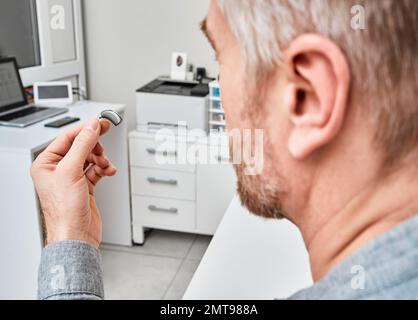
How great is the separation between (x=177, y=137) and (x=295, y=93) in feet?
6.21

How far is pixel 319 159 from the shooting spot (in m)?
0.48

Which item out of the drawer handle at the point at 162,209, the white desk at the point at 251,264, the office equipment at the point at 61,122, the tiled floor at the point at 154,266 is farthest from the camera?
the drawer handle at the point at 162,209

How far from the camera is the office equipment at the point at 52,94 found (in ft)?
7.36

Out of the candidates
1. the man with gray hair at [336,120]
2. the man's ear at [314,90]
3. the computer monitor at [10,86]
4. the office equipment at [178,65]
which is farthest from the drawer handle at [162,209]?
the man's ear at [314,90]

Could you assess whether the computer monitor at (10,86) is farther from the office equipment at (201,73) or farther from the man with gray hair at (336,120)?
the man with gray hair at (336,120)

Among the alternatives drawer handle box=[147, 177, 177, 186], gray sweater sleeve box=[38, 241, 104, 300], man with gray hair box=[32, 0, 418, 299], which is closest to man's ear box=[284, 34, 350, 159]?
man with gray hair box=[32, 0, 418, 299]

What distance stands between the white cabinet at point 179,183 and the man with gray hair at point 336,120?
177 cm

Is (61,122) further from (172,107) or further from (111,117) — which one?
(111,117)

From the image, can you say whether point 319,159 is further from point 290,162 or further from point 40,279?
point 40,279

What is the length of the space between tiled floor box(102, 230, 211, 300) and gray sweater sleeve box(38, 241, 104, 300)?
4.66ft

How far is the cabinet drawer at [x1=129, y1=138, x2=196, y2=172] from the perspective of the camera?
235 cm

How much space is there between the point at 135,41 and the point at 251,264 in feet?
6.20

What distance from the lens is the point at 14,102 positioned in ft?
6.87

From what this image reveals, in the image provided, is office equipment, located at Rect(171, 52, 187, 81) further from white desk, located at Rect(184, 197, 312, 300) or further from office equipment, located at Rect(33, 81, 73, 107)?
white desk, located at Rect(184, 197, 312, 300)
